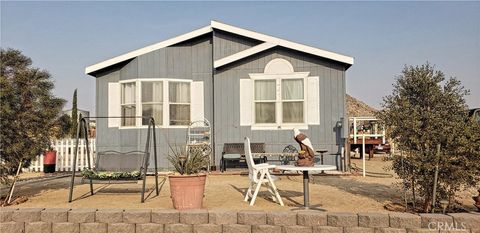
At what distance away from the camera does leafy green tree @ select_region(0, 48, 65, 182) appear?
6606 millimetres

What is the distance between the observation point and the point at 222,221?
5.19 m

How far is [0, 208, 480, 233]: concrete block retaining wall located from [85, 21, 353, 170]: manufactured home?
245 inches

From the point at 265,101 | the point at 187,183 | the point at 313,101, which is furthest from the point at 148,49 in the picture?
the point at 187,183

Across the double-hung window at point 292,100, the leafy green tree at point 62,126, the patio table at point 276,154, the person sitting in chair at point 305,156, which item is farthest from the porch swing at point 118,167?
the double-hung window at point 292,100

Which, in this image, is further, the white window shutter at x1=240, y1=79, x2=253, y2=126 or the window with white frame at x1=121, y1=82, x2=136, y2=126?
the window with white frame at x1=121, y1=82, x2=136, y2=126

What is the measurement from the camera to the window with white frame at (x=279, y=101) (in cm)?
1150

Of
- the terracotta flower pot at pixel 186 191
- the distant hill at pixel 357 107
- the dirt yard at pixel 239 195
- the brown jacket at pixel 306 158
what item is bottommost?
the dirt yard at pixel 239 195

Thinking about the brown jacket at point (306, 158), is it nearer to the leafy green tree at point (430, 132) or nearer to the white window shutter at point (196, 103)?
the leafy green tree at point (430, 132)

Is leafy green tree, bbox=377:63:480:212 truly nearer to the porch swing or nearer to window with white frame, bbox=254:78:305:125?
the porch swing

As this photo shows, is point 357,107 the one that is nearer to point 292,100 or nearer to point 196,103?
point 292,100

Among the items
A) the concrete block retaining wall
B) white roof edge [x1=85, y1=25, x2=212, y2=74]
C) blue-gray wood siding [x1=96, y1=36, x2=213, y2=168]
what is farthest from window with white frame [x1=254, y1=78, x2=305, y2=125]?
the concrete block retaining wall

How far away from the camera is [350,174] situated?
422 inches

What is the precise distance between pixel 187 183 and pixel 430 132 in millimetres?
3416

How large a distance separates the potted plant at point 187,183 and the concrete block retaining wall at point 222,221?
0.95 feet
